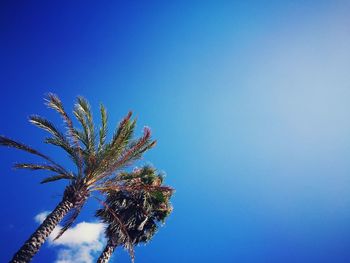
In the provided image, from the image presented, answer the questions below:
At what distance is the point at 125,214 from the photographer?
15.0m

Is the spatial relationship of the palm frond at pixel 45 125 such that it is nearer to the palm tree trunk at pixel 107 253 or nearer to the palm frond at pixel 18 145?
the palm frond at pixel 18 145

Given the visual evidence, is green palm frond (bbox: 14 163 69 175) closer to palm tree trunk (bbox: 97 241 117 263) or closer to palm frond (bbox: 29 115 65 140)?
palm frond (bbox: 29 115 65 140)

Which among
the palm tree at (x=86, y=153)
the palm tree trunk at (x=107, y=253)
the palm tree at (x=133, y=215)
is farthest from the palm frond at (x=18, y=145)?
the palm tree trunk at (x=107, y=253)

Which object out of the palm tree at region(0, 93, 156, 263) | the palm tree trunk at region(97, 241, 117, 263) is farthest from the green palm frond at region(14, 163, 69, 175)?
the palm tree trunk at region(97, 241, 117, 263)

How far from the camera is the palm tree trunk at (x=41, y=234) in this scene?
923cm

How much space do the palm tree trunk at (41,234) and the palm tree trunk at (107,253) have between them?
4.13 meters

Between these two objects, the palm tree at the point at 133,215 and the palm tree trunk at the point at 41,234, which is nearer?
the palm tree trunk at the point at 41,234

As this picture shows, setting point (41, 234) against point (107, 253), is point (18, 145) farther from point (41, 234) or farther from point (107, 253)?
point (107, 253)

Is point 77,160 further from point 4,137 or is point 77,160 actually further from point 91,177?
point 4,137

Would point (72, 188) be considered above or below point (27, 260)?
above

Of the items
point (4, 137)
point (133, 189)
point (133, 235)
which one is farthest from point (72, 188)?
point (133, 235)

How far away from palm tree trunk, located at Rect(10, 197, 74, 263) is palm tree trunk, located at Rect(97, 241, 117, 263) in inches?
163

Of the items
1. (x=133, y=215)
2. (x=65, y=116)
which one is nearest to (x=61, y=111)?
(x=65, y=116)

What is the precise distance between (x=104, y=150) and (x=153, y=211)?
17.2 feet
